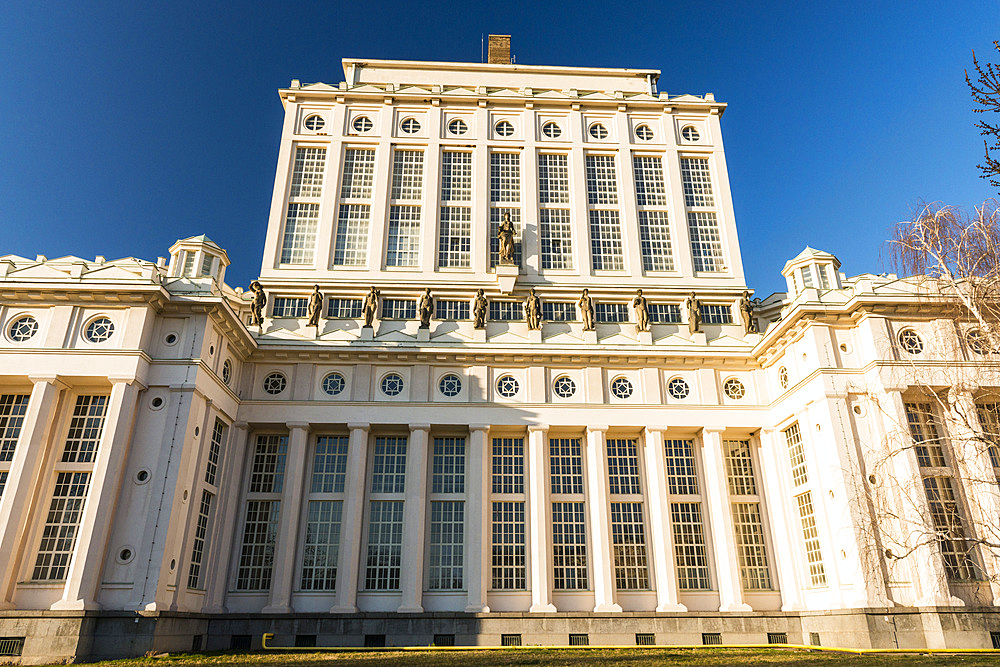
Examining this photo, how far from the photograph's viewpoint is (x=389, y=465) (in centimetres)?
3384

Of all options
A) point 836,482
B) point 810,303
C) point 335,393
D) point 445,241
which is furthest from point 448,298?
point 836,482

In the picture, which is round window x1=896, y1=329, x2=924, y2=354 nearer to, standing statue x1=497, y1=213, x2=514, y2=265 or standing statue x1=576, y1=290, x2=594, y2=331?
standing statue x1=576, y1=290, x2=594, y2=331

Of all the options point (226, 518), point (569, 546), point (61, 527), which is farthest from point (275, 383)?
point (569, 546)

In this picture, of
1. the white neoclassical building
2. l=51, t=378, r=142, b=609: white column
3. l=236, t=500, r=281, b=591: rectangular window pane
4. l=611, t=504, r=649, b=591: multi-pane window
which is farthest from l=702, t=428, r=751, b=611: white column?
l=51, t=378, r=142, b=609: white column

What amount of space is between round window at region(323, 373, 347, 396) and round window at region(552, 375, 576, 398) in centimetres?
1054

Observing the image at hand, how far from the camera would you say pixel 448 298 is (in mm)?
39781

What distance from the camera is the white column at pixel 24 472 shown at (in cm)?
2458

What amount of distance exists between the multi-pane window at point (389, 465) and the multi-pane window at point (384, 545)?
75 cm

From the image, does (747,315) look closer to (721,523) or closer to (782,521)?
(782,521)

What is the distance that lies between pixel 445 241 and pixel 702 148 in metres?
17.9

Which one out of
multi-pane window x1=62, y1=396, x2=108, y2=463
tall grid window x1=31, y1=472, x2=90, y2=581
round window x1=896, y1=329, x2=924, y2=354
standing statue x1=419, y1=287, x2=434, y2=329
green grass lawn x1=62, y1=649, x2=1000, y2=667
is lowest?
green grass lawn x1=62, y1=649, x2=1000, y2=667

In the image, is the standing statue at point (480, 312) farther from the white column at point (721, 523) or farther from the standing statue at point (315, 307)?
the white column at point (721, 523)

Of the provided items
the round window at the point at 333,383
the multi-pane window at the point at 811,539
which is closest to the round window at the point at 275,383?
the round window at the point at 333,383

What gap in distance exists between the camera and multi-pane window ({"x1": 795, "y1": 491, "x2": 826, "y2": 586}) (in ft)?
97.6
